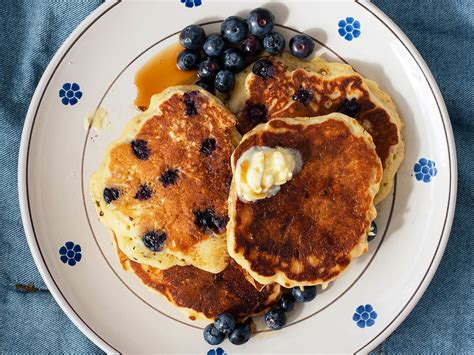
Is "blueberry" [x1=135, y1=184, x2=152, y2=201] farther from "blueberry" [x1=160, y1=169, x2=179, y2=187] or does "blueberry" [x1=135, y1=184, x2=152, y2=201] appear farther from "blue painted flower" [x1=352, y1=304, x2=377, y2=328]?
"blue painted flower" [x1=352, y1=304, x2=377, y2=328]

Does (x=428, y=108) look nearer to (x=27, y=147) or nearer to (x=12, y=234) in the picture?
(x=27, y=147)

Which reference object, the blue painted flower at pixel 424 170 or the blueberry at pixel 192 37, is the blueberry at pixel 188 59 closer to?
the blueberry at pixel 192 37

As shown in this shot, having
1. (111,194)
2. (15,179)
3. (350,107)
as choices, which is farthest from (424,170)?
→ (15,179)

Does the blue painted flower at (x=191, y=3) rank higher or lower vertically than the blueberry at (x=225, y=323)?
higher

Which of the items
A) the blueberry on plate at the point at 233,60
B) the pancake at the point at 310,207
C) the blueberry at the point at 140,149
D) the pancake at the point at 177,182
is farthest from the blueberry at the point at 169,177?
the blueberry on plate at the point at 233,60

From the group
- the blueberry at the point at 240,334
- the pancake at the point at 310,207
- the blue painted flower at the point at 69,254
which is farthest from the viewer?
the blue painted flower at the point at 69,254

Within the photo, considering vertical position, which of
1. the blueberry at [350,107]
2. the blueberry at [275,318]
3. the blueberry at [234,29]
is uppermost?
the blueberry at [234,29]
